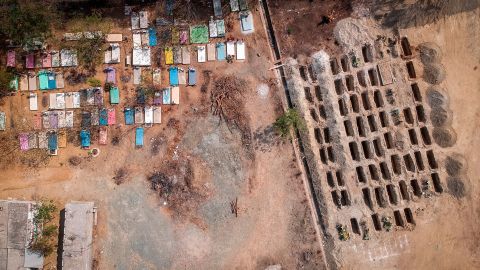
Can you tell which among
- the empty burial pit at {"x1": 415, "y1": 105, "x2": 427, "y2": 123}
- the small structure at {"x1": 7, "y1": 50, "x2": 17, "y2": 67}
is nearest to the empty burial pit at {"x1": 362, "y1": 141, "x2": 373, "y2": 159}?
the empty burial pit at {"x1": 415, "y1": 105, "x2": 427, "y2": 123}

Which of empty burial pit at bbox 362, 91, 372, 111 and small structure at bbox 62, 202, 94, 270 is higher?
empty burial pit at bbox 362, 91, 372, 111

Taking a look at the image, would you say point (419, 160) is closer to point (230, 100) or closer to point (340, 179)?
point (340, 179)

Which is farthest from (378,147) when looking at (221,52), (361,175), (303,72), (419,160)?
(221,52)

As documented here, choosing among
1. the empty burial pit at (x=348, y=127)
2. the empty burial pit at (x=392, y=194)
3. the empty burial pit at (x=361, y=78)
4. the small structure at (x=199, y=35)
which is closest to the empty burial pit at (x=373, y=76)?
the empty burial pit at (x=361, y=78)

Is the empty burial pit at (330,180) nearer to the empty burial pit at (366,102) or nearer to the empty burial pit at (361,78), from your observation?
the empty burial pit at (366,102)

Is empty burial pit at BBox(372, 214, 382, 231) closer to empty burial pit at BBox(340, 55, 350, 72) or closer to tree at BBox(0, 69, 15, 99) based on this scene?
empty burial pit at BBox(340, 55, 350, 72)
